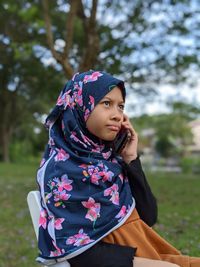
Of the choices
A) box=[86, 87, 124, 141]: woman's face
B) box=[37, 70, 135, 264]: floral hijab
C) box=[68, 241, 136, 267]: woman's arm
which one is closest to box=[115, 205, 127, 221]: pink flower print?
box=[37, 70, 135, 264]: floral hijab

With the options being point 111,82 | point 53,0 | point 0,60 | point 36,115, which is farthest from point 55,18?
point 36,115

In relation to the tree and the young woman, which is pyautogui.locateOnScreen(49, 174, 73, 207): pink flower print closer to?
the young woman

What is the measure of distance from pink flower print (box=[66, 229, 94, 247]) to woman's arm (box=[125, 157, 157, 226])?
14.6 inches

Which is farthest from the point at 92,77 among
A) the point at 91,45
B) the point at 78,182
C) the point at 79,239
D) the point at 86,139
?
the point at 91,45

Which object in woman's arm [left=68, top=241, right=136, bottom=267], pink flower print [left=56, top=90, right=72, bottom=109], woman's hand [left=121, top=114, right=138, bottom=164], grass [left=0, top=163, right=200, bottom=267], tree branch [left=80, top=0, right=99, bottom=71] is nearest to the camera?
woman's arm [left=68, top=241, right=136, bottom=267]

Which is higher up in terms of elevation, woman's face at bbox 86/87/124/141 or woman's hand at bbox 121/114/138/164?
woman's face at bbox 86/87/124/141

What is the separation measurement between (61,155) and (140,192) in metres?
0.45

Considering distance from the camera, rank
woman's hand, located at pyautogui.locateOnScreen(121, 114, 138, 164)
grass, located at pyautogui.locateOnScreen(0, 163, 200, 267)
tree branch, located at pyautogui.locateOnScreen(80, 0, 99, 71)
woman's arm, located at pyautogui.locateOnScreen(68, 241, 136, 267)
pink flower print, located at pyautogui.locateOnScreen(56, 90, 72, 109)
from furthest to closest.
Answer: tree branch, located at pyautogui.locateOnScreen(80, 0, 99, 71)
grass, located at pyautogui.locateOnScreen(0, 163, 200, 267)
woman's hand, located at pyautogui.locateOnScreen(121, 114, 138, 164)
pink flower print, located at pyautogui.locateOnScreen(56, 90, 72, 109)
woman's arm, located at pyautogui.locateOnScreen(68, 241, 136, 267)

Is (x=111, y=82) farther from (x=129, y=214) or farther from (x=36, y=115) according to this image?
(x=36, y=115)

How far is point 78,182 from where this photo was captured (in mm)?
2037

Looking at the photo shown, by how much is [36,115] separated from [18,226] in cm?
2673

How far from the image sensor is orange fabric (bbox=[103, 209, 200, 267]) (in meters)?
2.04

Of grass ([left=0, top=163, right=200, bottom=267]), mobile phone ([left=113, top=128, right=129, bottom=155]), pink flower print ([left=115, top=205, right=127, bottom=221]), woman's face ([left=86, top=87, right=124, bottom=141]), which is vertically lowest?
grass ([left=0, top=163, right=200, bottom=267])

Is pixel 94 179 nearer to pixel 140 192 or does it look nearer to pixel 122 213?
pixel 122 213
